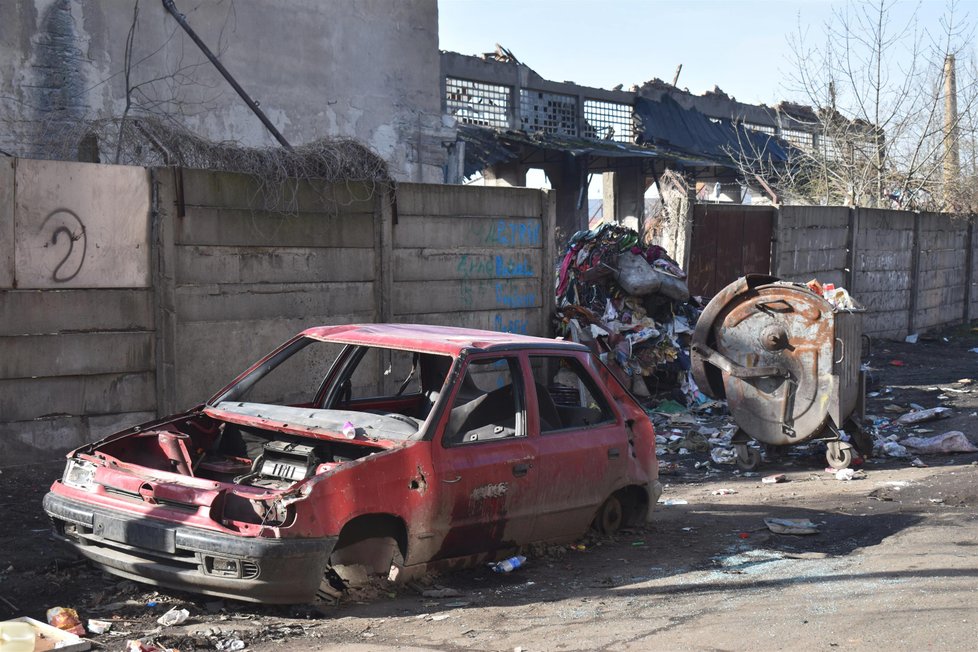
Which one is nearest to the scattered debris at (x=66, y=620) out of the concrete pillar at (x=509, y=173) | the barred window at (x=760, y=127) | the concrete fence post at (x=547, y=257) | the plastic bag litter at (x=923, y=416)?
the concrete fence post at (x=547, y=257)

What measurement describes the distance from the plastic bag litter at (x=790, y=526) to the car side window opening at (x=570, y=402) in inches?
59.7

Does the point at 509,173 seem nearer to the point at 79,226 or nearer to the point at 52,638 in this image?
the point at 79,226

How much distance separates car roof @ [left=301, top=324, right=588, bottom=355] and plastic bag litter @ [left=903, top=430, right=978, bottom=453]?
5156 millimetres

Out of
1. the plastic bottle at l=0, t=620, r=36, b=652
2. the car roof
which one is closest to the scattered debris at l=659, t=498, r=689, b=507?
the car roof

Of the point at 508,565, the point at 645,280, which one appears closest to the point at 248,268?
the point at 508,565

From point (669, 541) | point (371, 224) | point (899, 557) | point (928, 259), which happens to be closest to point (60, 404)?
point (371, 224)

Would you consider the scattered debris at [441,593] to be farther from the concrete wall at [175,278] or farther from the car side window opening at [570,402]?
the concrete wall at [175,278]

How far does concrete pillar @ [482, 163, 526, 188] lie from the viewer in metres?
26.2

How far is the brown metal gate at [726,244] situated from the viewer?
14.0 m

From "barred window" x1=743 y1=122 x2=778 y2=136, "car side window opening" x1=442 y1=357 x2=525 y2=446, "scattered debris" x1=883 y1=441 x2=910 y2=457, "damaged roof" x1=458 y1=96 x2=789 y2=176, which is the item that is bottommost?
"scattered debris" x1=883 y1=441 x2=910 y2=457

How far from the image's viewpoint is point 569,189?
88.3ft

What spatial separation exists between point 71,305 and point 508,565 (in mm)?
4026

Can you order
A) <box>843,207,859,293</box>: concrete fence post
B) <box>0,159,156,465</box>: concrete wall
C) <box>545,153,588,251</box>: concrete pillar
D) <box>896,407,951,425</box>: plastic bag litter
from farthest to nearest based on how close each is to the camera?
<box>545,153,588,251</box>: concrete pillar
<box>843,207,859,293</box>: concrete fence post
<box>896,407,951,425</box>: plastic bag litter
<box>0,159,156,465</box>: concrete wall

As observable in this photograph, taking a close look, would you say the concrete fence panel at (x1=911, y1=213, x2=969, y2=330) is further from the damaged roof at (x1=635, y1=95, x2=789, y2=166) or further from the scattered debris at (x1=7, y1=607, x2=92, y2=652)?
the scattered debris at (x1=7, y1=607, x2=92, y2=652)
